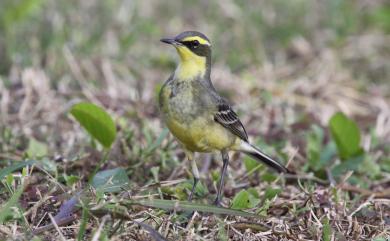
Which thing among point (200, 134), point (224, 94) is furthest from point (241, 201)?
point (224, 94)

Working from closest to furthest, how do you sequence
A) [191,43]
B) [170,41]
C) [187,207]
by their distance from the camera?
[187,207] < [170,41] < [191,43]

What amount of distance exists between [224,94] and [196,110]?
289 cm

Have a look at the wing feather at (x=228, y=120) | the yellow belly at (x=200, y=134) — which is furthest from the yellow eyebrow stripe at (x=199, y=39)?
the yellow belly at (x=200, y=134)

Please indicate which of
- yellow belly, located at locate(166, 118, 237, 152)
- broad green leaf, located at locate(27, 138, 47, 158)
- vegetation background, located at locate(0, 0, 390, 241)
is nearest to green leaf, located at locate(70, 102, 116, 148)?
vegetation background, located at locate(0, 0, 390, 241)

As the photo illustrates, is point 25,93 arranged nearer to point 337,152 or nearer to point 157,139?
point 157,139

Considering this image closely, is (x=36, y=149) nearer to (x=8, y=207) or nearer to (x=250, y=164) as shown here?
(x=250, y=164)

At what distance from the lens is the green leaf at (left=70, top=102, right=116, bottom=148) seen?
5.40m

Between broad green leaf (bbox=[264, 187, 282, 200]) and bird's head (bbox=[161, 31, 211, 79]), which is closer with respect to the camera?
broad green leaf (bbox=[264, 187, 282, 200])

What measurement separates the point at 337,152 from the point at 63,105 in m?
2.55

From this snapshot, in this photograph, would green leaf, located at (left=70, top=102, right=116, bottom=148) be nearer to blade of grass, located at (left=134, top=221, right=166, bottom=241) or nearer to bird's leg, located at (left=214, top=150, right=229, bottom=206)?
bird's leg, located at (left=214, top=150, right=229, bottom=206)

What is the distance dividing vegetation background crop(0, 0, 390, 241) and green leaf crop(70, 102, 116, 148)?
113mm

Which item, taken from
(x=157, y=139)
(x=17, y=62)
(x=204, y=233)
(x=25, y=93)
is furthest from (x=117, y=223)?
(x=17, y=62)

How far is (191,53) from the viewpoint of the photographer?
18.0 feet

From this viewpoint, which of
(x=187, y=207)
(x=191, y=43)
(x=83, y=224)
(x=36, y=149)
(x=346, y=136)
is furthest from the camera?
(x=346, y=136)
